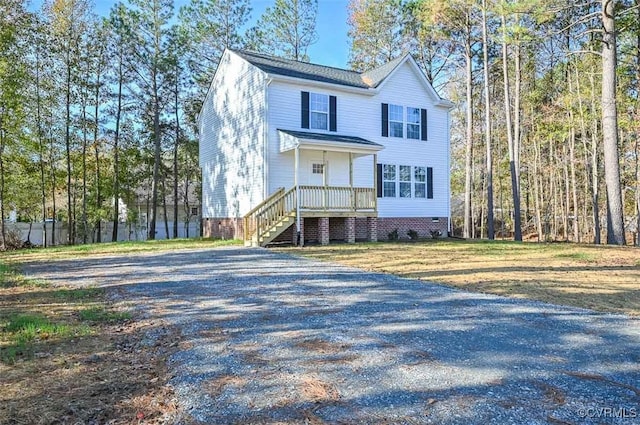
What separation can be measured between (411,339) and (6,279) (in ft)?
26.9

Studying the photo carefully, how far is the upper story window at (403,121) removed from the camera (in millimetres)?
17672

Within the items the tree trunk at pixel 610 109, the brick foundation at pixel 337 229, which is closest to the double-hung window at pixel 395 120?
the brick foundation at pixel 337 229

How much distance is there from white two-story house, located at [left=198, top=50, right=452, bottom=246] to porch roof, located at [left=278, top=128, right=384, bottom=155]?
4 centimetres

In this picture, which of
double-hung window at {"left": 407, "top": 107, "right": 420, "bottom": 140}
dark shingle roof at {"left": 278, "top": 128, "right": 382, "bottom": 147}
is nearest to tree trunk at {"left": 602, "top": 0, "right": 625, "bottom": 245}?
double-hung window at {"left": 407, "top": 107, "right": 420, "bottom": 140}

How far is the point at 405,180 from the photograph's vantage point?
18.1 meters

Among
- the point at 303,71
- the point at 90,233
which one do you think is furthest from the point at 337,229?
the point at 90,233

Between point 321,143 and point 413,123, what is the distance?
19.4 feet

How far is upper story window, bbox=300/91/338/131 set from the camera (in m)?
15.9

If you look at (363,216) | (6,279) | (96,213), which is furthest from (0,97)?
(363,216)

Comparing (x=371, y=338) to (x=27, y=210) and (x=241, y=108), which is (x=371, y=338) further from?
(x=27, y=210)

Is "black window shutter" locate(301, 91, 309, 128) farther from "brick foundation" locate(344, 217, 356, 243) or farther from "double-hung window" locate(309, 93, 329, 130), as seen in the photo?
"brick foundation" locate(344, 217, 356, 243)

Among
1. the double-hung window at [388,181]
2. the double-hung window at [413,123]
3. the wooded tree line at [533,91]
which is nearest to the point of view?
the wooded tree line at [533,91]

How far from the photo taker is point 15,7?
18.6 meters

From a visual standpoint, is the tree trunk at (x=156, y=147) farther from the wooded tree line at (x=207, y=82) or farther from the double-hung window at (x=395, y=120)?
the double-hung window at (x=395, y=120)
